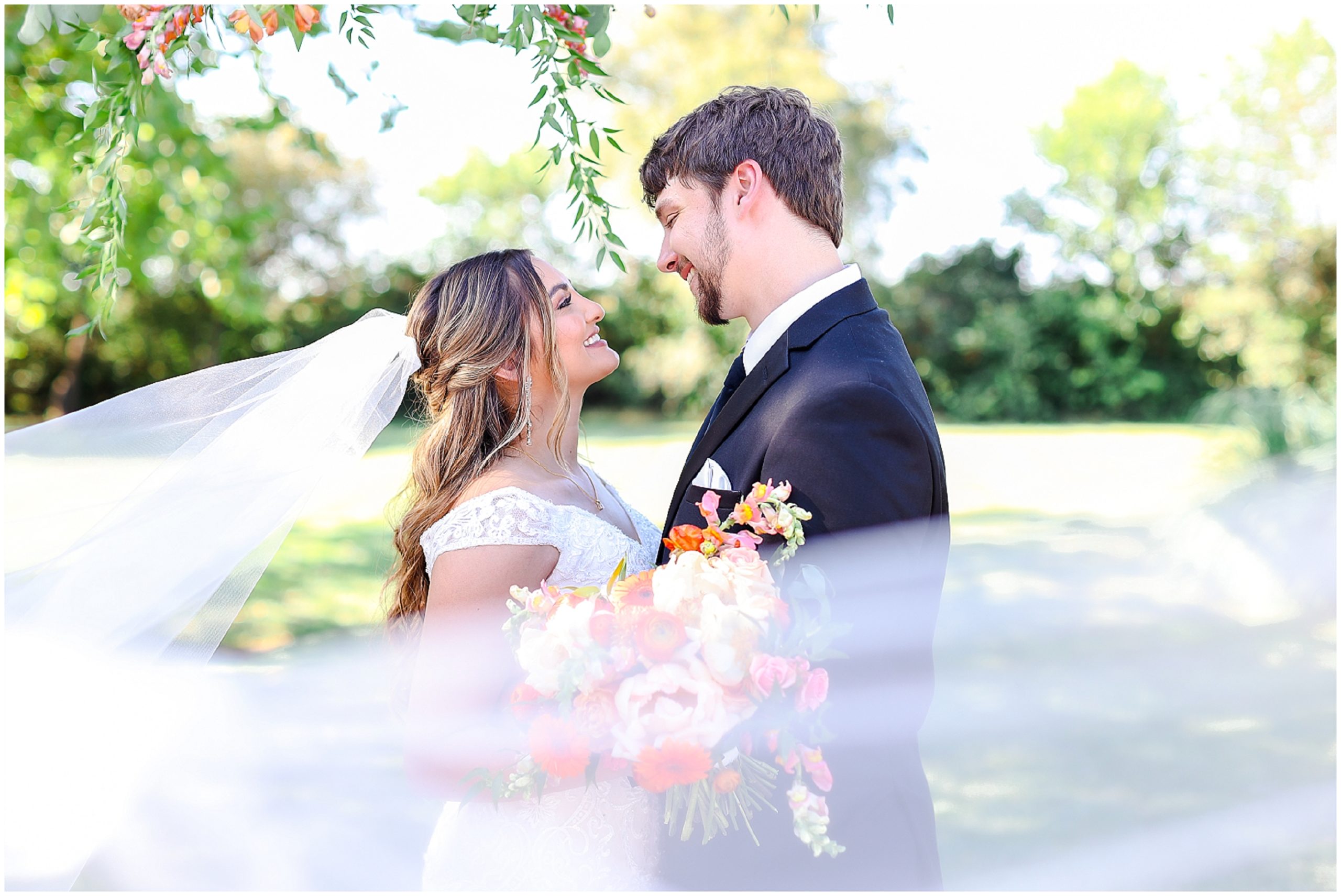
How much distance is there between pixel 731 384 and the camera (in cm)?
262

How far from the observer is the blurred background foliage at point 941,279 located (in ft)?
57.6

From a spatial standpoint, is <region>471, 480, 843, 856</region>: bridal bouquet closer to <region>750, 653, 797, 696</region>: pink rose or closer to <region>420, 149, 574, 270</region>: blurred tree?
<region>750, 653, 797, 696</region>: pink rose

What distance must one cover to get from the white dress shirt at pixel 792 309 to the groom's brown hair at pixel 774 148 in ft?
0.52

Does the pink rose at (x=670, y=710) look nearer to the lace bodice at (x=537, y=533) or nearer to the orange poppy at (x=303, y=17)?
the lace bodice at (x=537, y=533)

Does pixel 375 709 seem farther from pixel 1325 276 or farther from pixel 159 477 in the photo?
pixel 1325 276

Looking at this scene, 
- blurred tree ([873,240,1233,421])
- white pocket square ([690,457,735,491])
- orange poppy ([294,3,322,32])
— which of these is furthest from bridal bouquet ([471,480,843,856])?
blurred tree ([873,240,1233,421])

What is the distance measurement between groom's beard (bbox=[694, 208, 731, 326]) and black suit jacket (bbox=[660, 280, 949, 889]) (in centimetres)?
41

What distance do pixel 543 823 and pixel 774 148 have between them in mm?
1694

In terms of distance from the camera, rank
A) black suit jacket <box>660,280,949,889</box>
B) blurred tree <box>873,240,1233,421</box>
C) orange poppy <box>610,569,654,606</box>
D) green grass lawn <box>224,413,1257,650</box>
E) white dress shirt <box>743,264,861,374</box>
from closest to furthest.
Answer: orange poppy <box>610,569,654,606</box>
black suit jacket <box>660,280,949,889</box>
white dress shirt <box>743,264,861,374</box>
green grass lawn <box>224,413,1257,650</box>
blurred tree <box>873,240,1233,421</box>

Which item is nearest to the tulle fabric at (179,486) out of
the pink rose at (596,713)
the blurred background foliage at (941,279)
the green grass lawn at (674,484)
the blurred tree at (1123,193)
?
the green grass lawn at (674,484)

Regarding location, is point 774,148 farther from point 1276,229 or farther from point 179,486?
point 1276,229

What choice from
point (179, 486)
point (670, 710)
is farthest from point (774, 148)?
point (179, 486)

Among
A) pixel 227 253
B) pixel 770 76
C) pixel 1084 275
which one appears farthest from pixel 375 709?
pixel 1084 275

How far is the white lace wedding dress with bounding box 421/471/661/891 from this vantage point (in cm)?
244
